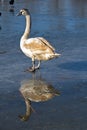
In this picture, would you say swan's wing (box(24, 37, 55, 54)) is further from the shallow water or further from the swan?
the shallow water

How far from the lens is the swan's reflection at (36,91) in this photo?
26.3ft

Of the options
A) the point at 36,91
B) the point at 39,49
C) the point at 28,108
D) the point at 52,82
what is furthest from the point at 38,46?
the point at 28,108

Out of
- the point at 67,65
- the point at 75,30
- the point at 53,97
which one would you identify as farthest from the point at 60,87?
the point at 75,30

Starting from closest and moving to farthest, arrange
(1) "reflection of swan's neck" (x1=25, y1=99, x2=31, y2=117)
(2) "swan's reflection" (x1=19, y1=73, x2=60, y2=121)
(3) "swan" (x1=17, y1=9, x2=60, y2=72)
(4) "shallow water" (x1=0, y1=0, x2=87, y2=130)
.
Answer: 1. (4) "shallow water" (x1=0, y1=0, x2=87, y2=130)
2. (1) "reflection of swan's neck" (x1=25, y1=99, x2=31, y2=117)
3. (2) "swan's reflection" (x1=19, y1=73, x2=60, y2=121)
4. (3) "swan" (x1=17, y1=9, x2=60, y2=72)

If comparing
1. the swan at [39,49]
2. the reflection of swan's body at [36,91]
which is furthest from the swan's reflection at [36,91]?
the swan at [39,49]

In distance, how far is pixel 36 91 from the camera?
8586 mm

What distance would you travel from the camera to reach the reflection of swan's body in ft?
26.3

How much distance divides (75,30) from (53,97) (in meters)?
10.4

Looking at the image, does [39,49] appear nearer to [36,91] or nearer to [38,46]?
[38,46]

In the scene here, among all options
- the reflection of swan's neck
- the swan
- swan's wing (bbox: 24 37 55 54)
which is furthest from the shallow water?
swan's wing (bbox: 24 37 55 54)

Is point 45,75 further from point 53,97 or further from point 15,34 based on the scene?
point 15,34

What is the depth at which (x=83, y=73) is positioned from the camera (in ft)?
33.2

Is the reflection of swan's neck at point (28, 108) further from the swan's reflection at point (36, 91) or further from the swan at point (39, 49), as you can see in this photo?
the swan at point (39, 49)

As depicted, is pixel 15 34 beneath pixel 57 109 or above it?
beneath
